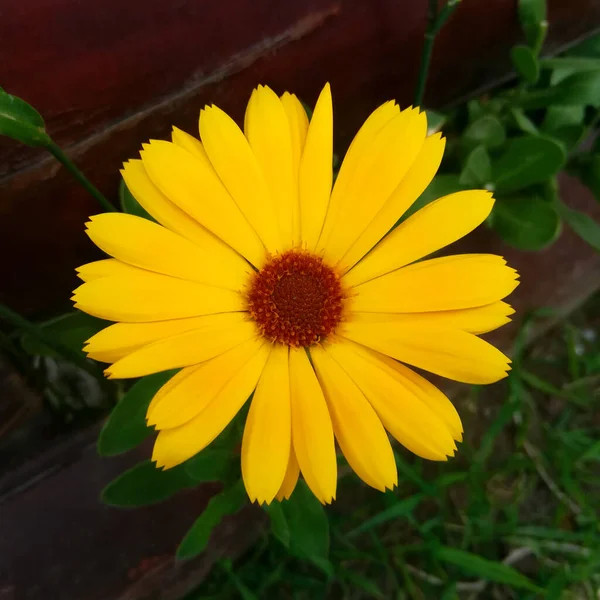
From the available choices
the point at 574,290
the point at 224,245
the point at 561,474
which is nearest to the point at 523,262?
the point at 574,290

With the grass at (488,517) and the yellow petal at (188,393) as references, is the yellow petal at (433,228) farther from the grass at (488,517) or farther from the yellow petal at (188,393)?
the grass at (488,517)

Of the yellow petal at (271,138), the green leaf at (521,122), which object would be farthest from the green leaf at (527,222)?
the yellow petal at (271,138)

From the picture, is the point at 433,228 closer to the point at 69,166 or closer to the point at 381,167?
the point at 381,167

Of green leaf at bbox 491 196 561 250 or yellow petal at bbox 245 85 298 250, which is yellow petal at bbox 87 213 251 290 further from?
green leaf at bbox 491 196 561 250

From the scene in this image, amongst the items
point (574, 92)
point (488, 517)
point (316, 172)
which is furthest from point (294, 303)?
point (488, 517)

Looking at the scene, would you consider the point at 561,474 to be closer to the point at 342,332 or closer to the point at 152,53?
the point at 342,332

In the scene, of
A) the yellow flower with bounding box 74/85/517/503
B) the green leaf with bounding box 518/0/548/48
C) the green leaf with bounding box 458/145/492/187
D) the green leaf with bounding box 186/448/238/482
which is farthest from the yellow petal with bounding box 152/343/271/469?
the green leaf with bounding box 518/0/548/48

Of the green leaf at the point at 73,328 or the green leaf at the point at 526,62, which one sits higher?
the green leaf at the point at 73,328
